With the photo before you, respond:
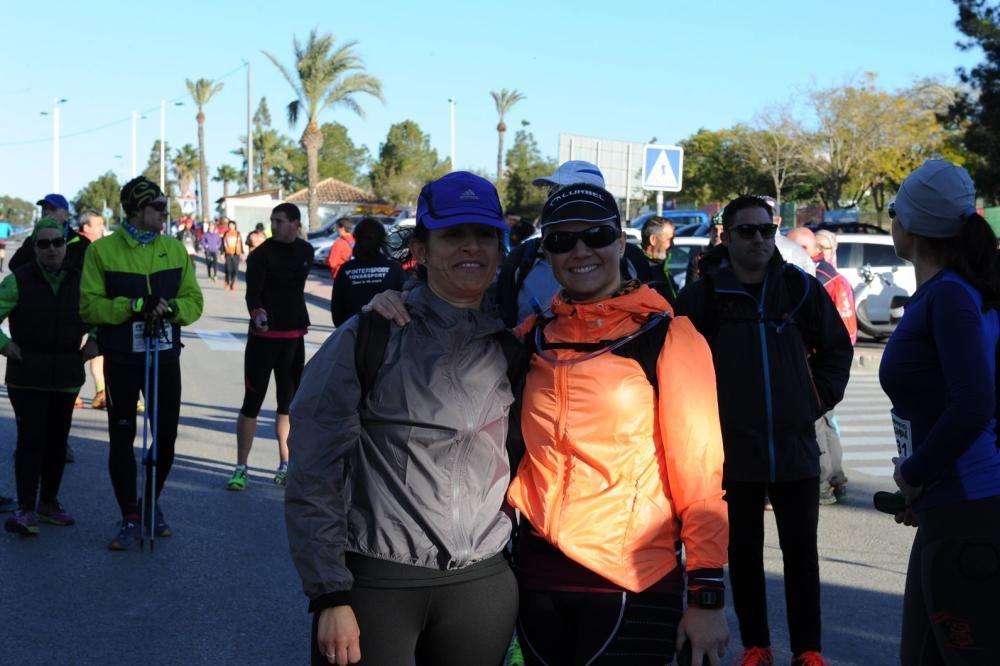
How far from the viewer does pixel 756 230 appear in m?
4.67

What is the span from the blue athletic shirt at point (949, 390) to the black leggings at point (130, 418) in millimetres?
4588

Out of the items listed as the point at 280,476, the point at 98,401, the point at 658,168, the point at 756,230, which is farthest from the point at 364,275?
the point at 658,168

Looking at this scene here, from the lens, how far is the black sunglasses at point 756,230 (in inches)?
184

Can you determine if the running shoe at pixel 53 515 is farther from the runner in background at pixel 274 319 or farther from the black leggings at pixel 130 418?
the runner in background at pixel 274 319

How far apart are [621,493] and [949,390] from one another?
34.7 inches

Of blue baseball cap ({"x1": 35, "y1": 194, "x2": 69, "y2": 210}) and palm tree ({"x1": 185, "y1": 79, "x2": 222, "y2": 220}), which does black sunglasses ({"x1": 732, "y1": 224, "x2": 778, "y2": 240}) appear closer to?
blue baseball cap ({"x1": 35, "y1": 194, "x2": 69, "y2": 210})

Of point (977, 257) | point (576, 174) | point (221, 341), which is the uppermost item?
point (576, 174)

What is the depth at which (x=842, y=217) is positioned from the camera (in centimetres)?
4872

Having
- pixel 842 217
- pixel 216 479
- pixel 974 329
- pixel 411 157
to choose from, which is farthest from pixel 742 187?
pixel 974 329

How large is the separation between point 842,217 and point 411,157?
40.7 meters

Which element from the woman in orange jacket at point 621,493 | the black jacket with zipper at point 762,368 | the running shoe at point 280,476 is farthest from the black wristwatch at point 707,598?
the running shoe at point 280,476

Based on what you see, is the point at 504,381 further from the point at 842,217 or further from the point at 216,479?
the point at 842,217

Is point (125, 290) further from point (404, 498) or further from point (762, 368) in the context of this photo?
point (404, 498)

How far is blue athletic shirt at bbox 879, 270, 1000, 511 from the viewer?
2932 millimetres
